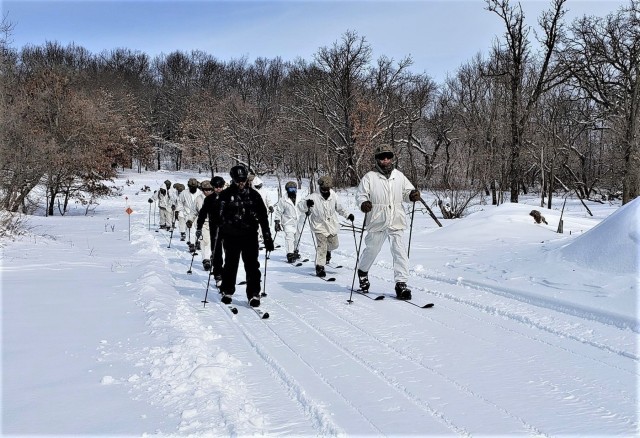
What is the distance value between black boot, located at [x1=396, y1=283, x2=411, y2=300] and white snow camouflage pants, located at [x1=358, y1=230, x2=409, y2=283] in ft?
0.26

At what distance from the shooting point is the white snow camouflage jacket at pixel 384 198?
25.5 feet

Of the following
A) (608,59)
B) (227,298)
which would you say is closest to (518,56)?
(608,59)

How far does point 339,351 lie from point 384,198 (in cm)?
331

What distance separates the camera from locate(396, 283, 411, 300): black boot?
736cm

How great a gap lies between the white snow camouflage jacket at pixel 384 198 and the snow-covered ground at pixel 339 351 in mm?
1211

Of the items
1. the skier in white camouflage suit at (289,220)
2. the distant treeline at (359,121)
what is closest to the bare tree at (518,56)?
the distant treeline at (359,121)

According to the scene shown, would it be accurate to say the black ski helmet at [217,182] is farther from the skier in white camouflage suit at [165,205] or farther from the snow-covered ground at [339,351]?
the skier in white camouflage suit at [165,205]

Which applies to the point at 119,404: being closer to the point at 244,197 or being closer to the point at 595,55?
the point at 244,197

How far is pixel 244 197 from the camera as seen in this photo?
297 inches

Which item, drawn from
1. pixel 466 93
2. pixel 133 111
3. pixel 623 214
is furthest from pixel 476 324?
pixel 133 111

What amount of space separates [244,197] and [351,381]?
3.93 meters

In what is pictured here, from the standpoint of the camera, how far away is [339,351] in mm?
5148

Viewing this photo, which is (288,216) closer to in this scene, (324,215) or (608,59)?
(324,215)

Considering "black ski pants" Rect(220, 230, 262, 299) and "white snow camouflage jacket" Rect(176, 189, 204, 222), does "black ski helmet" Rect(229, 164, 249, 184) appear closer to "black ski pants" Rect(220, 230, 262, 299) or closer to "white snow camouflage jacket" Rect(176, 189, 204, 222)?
"black ski pants" Rect(220, 230, 262, 299)
